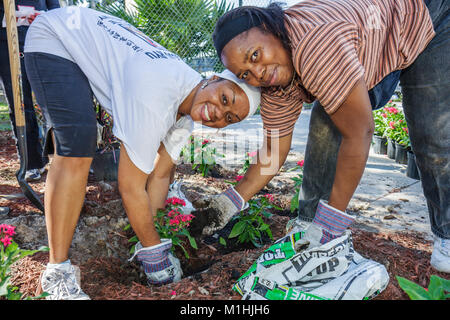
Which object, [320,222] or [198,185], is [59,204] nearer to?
[320,222]

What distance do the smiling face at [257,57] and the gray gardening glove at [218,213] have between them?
35.2 inches

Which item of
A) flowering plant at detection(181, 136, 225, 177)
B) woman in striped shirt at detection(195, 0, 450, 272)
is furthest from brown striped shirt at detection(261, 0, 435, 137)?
flowering plant at detection(181, 136, 225, 177)

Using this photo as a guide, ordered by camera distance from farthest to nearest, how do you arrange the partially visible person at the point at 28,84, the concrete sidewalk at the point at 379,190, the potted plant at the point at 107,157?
1. the potted plant at the point at 107,157
2. the partially visible person at the point at 28,84
3. the concrete sidewalk at the point at 379,190

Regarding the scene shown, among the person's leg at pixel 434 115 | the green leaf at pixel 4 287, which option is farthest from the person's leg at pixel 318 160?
the green leaf at pixel 4 287

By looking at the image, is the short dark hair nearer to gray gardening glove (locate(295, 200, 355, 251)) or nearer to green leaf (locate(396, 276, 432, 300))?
gray gardening glove (locate(295, 200, 355, 251))

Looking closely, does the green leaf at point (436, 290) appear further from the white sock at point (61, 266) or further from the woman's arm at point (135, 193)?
the white sock at point (61, 266)

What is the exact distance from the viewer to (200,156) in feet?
12.5

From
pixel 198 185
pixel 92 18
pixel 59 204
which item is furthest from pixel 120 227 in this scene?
pixel 92 18

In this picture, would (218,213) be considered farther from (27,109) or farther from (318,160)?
(27,109)

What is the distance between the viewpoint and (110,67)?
1743 mm

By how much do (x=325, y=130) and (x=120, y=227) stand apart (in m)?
1.57

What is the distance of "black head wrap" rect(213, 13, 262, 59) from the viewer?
1471 mm

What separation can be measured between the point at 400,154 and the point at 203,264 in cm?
332

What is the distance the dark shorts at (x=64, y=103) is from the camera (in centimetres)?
165
